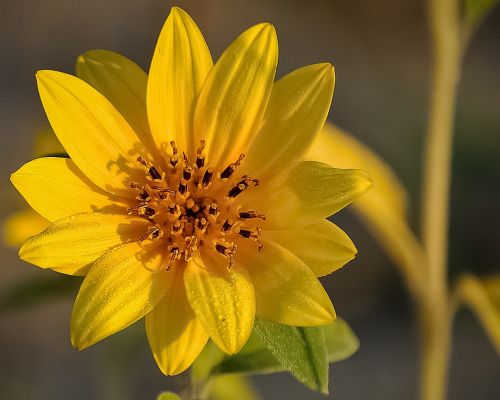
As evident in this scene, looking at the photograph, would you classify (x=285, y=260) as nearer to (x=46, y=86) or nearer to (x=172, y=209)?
(x=172, y=209)

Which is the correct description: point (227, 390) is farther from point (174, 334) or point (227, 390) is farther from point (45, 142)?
point (174, 334)

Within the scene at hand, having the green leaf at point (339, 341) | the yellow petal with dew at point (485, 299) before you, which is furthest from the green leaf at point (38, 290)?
the yellow petal with dew at point (485, 299)

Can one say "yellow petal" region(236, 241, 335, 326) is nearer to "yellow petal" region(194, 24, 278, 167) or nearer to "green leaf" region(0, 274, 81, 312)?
"yellow petal" region(194, 24, 278, 167)

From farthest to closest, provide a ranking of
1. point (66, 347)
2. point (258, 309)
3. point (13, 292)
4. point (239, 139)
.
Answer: point (66, 347) < point (13, 292) < point (239, 139) < point (258, 309)

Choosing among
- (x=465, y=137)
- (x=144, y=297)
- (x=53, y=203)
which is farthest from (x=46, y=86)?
(x=465, y=137)

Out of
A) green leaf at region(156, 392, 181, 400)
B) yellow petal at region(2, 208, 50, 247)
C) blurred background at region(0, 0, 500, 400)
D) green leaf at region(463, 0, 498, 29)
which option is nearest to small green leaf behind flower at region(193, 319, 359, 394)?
green leaf at region(156, 392, 181, 400)

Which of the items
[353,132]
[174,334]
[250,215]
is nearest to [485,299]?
[250,215]
